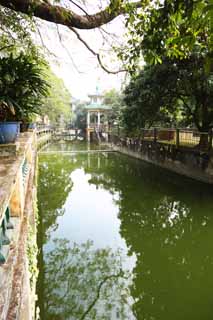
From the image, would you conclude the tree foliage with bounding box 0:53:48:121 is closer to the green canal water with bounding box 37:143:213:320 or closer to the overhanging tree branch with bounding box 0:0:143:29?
the overhanging tree branch with bounding box 0:0:143:29

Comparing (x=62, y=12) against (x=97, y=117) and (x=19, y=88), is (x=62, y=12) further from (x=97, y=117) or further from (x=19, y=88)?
(x=97, y=117)

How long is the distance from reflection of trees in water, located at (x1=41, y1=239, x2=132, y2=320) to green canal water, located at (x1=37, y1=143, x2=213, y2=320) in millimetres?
11

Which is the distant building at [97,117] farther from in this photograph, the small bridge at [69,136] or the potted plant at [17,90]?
the potted plant at [17,90]

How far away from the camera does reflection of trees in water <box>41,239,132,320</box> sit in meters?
2.61

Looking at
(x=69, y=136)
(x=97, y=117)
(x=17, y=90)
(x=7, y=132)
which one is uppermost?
(x=97, y=117)

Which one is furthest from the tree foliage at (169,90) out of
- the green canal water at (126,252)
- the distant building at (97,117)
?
the distant building at (97,117)

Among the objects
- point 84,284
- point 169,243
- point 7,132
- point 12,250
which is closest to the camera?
point 12,250

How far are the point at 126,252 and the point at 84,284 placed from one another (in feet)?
3.31

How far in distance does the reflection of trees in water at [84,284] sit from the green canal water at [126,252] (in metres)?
0.01

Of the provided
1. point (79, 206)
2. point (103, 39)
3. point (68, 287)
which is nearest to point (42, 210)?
point (79, 206)

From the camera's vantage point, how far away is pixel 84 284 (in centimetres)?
306

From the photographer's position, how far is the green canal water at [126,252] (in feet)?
8.84

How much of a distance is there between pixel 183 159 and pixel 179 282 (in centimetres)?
649

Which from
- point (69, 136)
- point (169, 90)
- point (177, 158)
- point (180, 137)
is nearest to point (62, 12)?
point (169, 90)
